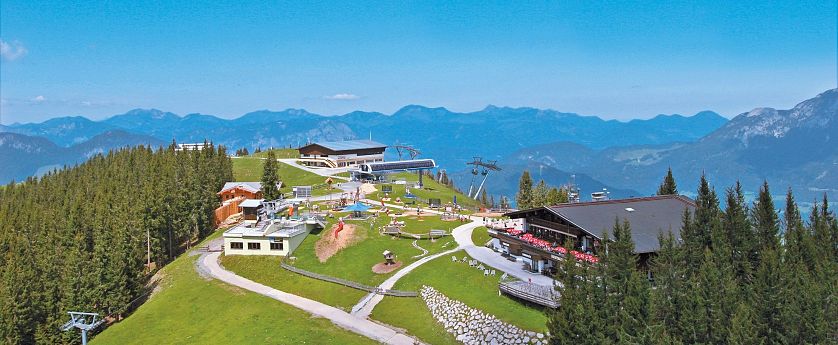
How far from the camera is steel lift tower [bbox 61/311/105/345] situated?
7062 cm

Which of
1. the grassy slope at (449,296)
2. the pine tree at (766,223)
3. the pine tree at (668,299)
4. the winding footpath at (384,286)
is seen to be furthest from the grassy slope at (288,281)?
the pine tree at (766,223)

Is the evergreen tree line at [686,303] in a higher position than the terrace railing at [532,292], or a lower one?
higher

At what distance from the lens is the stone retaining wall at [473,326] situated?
54094 mm

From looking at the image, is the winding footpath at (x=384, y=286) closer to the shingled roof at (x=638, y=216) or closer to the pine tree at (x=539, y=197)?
the shingled roof at (x=638, y=216)

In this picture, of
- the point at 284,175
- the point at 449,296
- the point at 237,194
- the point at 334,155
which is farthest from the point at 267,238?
the point at 334,155

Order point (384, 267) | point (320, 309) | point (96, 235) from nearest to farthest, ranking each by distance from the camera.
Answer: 1. point (320, 309)
2. point (384, 267)
3. point (96, 235)

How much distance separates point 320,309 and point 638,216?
35.1 meters

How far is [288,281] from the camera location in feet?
264

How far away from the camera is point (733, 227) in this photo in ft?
200

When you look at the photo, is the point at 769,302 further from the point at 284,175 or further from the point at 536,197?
the point at 284,175

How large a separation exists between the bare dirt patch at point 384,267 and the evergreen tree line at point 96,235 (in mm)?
31734

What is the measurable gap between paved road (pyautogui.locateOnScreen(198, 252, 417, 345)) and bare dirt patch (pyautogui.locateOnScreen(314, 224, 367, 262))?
417 inches

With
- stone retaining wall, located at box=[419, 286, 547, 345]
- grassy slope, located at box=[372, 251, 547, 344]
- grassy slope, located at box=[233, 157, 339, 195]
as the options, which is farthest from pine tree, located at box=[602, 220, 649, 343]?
grassy slope, located at box=[233, 157, 339, 195]

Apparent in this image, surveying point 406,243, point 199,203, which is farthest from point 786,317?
point 199,203
